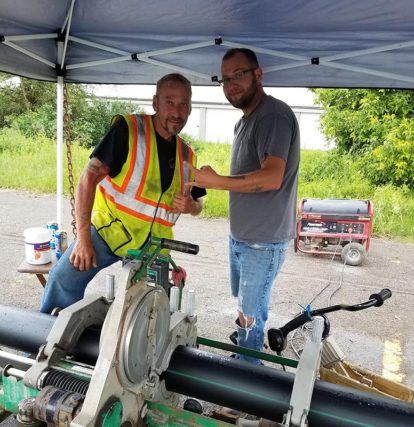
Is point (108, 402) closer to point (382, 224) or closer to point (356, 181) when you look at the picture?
point (382, 224)

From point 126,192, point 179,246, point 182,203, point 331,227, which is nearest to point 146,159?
point 126,192

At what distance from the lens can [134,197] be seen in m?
2.35

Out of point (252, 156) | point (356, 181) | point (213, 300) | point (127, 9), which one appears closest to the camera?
point (252, 156)

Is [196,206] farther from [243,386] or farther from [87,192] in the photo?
[243,386]

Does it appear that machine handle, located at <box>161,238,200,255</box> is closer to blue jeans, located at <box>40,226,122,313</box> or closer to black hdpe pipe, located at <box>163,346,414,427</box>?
black hdpe pipe, located at <box>163,346,414,427</box>

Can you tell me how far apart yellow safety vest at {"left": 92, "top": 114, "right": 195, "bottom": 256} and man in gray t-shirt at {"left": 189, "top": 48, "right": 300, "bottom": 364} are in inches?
19.8

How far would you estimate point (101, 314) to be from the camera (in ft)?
4.73

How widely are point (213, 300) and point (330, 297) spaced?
1410 millimetres

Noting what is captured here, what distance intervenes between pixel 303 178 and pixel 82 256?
946 centimetres

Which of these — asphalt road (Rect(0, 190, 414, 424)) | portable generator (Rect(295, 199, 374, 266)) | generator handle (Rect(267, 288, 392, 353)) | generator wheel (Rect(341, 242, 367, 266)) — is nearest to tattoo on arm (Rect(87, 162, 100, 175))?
generator handle (Rect(267, 288, 392, 353))

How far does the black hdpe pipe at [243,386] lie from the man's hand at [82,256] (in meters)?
0.72

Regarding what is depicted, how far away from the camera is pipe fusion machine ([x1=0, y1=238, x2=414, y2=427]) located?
110 cm

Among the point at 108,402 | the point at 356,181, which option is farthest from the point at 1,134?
the point at 108,402

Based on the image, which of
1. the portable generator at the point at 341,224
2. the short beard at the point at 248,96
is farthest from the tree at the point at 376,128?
the short beard at the point at 248,96
